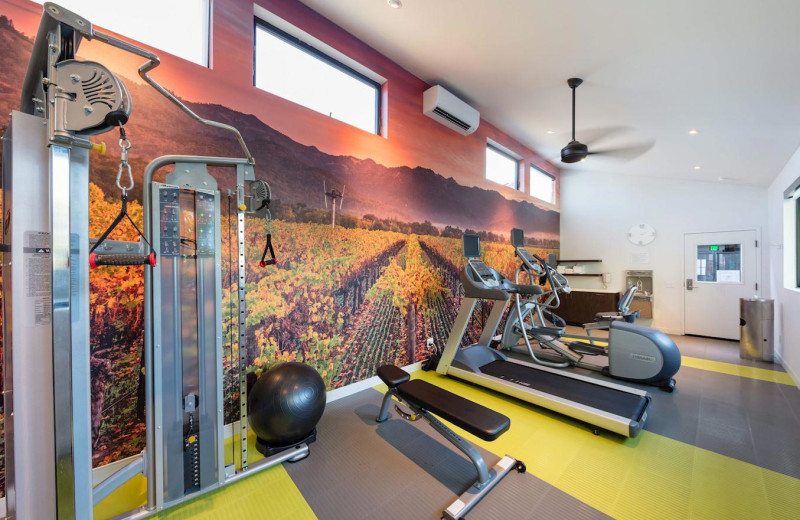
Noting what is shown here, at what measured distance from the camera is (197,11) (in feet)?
7.98

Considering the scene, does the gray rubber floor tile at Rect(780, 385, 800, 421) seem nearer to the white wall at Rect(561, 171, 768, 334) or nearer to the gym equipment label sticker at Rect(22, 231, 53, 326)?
the white wall at Rect(561, 171, 768, 334)

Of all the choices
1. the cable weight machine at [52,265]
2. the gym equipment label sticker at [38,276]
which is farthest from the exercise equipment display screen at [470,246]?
the gym equipment label sticker at [38,276]

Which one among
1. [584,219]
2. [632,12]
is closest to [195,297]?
[632,12]

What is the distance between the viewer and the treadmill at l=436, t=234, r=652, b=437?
2.53 metres

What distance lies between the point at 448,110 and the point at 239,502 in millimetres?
4257

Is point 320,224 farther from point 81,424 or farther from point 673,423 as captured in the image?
point 673,423

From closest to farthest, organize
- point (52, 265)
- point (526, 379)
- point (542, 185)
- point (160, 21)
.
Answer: point (52, 265)
point (160, 21)
point (526, 379)
point (542, 185)

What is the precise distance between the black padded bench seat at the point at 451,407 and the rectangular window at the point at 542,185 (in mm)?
5243

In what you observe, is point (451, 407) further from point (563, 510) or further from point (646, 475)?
point (646, 475)

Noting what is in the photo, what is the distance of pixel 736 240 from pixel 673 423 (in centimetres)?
467

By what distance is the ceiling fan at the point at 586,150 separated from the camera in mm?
3779

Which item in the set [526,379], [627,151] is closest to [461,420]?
[526,379]

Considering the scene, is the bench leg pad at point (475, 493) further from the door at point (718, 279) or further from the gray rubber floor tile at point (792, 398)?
the door at point (718, 279)

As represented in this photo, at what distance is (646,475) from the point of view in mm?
1979
